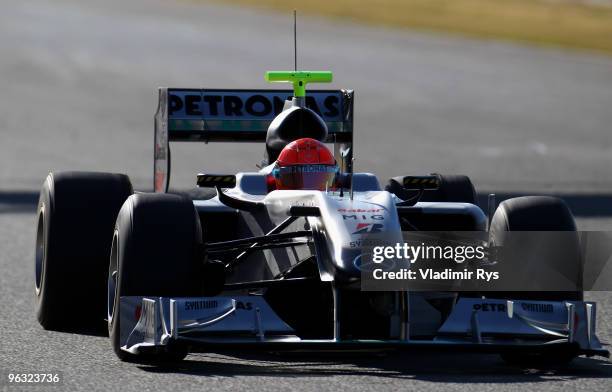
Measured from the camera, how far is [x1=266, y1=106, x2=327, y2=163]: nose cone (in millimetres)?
9195

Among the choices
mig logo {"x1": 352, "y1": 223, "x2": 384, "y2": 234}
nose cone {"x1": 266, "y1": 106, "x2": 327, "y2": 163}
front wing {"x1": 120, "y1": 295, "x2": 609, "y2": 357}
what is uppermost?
nose cone {"x1": 266, "y1": 106, "x2": 327, "y2": 163}

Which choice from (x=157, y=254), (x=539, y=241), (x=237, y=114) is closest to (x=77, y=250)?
(x=157, y=254)

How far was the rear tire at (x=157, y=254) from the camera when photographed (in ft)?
24.1

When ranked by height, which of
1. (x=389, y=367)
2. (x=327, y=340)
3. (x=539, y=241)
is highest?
(x=539, y=241)

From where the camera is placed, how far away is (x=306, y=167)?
8531 mm

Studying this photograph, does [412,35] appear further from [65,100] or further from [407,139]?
[407,139]

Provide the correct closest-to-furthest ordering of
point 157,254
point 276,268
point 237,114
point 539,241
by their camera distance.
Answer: point 157,254 → point 539,241 → point 276,268 → point 237,114

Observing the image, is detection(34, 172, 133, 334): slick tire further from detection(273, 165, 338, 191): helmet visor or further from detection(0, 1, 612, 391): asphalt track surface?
detection(273, 165, 338, 191): helmet visor

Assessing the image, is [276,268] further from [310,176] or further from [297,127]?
[297,127]

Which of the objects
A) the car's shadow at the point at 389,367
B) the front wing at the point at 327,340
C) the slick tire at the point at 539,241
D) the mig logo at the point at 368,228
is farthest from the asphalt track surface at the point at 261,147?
the mig logo at the point at 368,228

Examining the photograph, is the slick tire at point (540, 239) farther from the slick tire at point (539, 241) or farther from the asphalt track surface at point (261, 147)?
the asphalt track surface at point (261, 147)

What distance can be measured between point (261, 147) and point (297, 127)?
13.8 m

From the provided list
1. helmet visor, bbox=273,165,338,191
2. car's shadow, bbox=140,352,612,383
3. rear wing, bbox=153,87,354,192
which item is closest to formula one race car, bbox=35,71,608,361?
helmet visor, bbox=273,165,338,191

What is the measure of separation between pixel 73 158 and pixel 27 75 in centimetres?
1160
